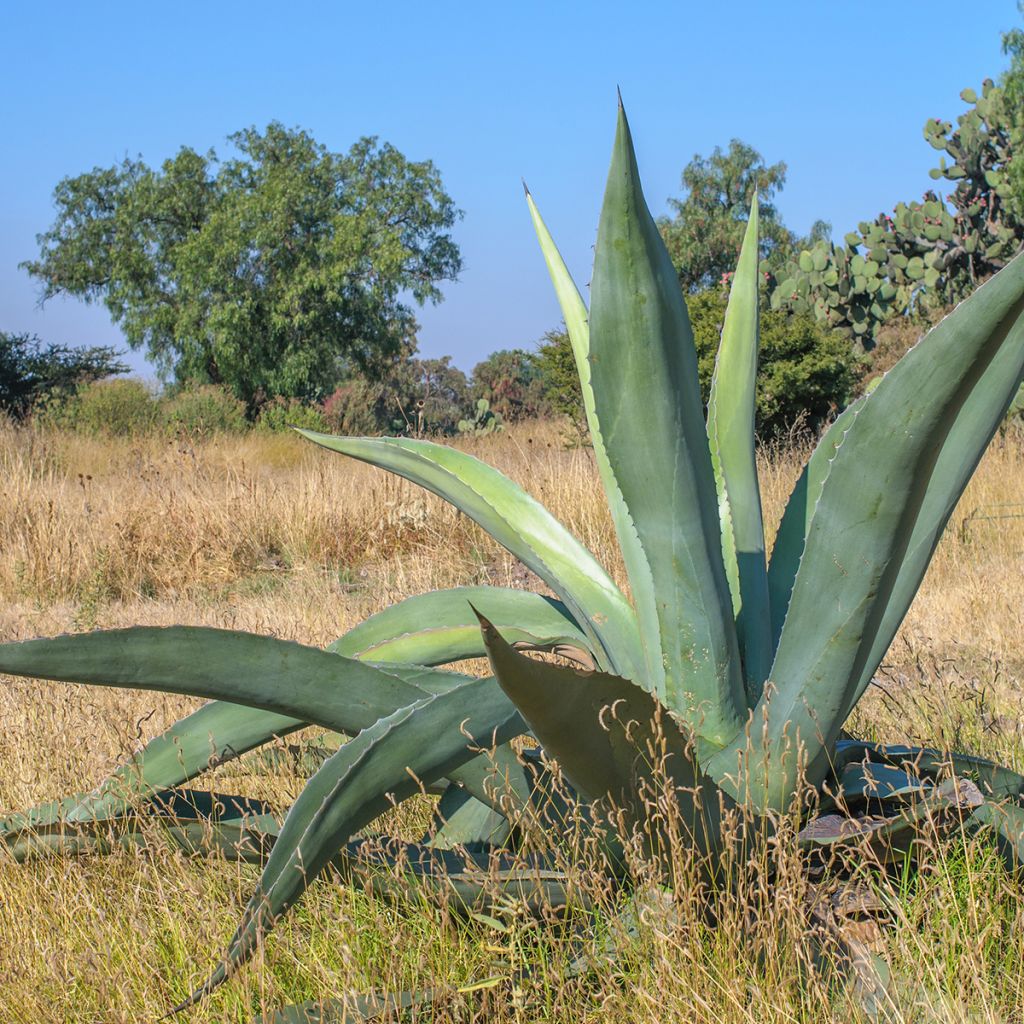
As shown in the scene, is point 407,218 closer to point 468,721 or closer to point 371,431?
point 371,431

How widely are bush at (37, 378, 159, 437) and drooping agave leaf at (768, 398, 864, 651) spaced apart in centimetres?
1426

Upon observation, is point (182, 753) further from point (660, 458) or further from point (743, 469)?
point (743, 469)

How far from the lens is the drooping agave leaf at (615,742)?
128 cm

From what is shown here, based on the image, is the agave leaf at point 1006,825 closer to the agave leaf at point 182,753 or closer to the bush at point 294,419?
the agave leaf at point 182,753

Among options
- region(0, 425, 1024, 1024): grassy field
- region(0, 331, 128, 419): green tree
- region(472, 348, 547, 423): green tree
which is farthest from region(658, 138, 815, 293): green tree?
region(0, 425, 1024, 1024): grassy field

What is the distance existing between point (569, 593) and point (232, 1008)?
0.86 meters

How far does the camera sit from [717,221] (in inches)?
1551

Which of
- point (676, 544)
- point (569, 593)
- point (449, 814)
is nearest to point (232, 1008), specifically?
point (449, 814)

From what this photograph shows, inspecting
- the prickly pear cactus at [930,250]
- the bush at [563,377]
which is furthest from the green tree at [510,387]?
the prickly pear cactus at [930,250]

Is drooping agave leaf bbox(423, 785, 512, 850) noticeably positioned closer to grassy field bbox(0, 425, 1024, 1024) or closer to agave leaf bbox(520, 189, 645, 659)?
grassy field bbox(0, 425, 1024, 1024)

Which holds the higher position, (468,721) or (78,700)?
(468,721)

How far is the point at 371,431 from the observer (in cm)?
1853

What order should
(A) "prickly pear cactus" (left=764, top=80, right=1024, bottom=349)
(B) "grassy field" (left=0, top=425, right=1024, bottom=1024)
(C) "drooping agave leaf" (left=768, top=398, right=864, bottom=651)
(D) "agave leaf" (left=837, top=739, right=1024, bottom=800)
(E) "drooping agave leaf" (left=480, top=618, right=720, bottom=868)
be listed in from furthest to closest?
(A) "prickly pear cactus" (left=764, top=80, right=1024, bottom=349)
(C) "drooping agave leaf" (left=768, top=398, right=864, bottom=651)
(D) "agave leaf" (left=837, top=739, right=1024, bottom=800)
(B) "grassy field" (left=0, top=425, right=1024, bottom=1024)
(E) "drooping agave leaf" (left=480, top=618, right=720, bottom=868)

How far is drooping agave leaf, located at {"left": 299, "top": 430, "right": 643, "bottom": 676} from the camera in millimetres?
1927
